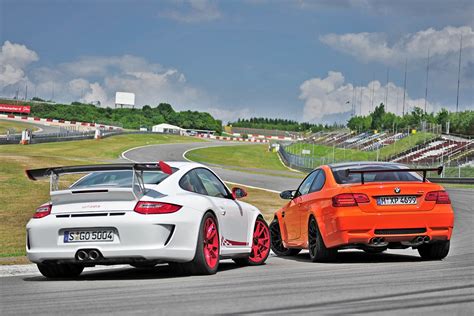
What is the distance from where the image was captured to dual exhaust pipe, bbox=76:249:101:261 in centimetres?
889

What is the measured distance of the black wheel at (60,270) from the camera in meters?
9.57

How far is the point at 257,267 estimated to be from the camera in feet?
35.3

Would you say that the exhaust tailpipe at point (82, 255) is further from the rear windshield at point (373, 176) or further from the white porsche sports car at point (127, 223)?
the rear windshield at point (373, 176)

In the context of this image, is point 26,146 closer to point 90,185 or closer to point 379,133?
point 379,133

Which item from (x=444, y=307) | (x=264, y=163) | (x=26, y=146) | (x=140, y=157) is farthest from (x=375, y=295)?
(x=264, y=163)

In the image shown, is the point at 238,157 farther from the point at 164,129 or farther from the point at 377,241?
the point at 164,129

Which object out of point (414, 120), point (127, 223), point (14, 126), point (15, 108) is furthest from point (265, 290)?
point (15, 108)

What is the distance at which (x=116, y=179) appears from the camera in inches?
374

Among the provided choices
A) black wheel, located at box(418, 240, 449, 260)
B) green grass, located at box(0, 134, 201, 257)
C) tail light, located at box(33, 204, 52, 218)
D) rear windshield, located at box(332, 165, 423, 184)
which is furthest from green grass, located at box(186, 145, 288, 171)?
tail light, located at box(33, 204, 52, 218)

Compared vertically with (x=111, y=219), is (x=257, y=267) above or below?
below

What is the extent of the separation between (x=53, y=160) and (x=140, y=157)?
637 inches

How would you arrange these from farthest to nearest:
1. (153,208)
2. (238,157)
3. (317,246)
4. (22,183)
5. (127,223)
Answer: (238,157), (22,183), (317,246), (153,208), (127,223)

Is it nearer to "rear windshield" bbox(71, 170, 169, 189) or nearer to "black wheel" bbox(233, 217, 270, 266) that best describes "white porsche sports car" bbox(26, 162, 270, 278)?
"rear windshield" bbox(71, 170, 169, 189)

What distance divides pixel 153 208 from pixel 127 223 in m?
0.33
